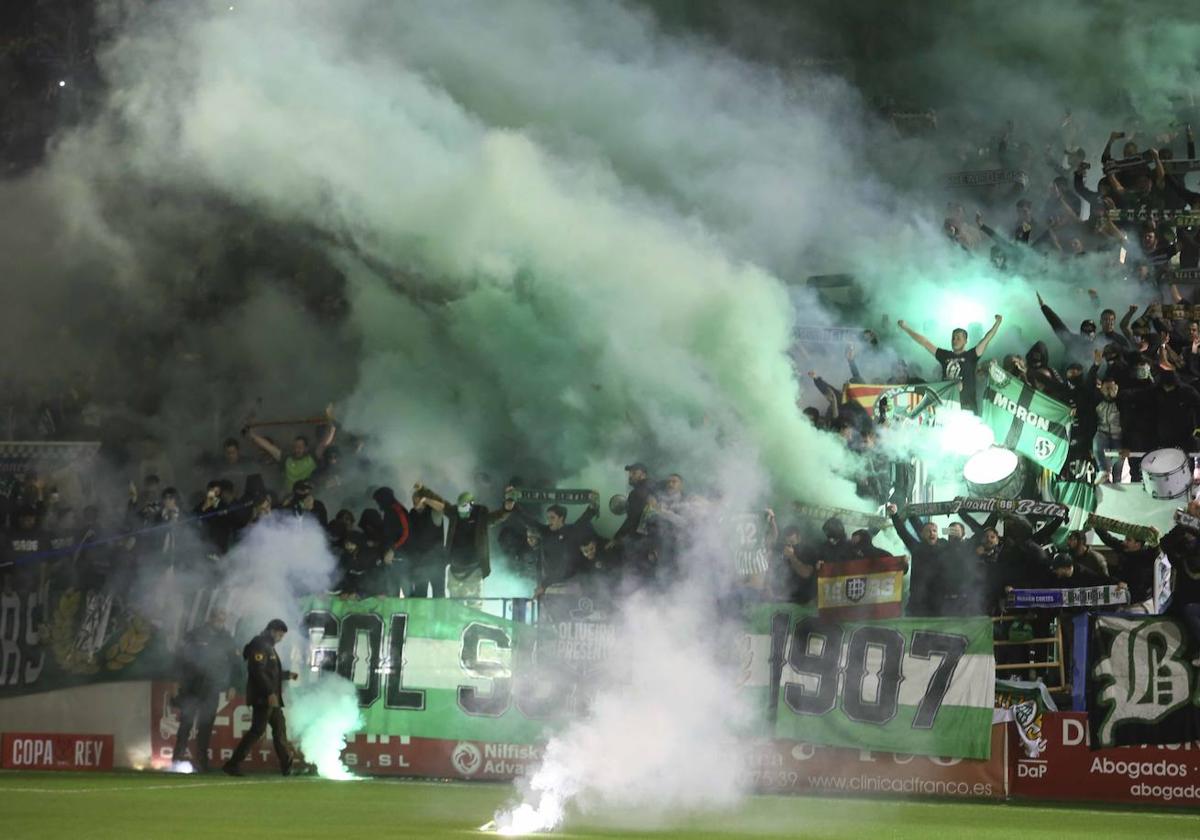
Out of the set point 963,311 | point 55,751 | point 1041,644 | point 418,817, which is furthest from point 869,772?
point 55,751

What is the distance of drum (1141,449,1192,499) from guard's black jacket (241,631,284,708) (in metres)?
8.92

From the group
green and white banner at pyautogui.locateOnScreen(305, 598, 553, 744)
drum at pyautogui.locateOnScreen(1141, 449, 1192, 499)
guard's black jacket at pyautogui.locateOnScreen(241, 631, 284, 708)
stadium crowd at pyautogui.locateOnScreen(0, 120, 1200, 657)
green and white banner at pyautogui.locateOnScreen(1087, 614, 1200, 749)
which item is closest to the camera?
green and white banner at pyautogui.locateOnScreen(1087, 614, 1200, 749)

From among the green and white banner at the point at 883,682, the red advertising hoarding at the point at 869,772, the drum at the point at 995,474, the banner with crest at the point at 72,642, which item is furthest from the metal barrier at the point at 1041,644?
the banner with crest at the point at 72,642

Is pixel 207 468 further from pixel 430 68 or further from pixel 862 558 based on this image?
pixel 862 558

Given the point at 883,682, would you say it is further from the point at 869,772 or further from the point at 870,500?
the point at 870,500

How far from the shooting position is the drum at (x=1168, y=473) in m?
15.9

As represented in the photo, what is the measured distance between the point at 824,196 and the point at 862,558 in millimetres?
8326

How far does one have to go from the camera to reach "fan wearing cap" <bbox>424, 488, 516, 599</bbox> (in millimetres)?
17000

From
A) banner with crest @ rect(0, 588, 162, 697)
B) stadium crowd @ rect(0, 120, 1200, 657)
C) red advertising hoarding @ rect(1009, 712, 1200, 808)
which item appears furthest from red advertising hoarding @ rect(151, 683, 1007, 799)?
banner with crest @ rect(0, 588, 162, 697)

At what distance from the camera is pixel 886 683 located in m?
14.3

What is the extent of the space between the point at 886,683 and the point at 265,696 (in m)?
6.19

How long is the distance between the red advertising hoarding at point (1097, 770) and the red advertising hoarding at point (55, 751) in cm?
949

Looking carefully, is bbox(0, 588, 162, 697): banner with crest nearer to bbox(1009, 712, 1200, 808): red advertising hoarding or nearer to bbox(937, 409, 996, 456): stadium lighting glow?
bbox(937, 409, 996, 456): stadium lighting glow

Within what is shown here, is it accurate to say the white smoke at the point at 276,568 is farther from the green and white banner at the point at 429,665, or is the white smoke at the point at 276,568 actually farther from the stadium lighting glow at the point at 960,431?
the stadium lighting glow at the point at 960,431
